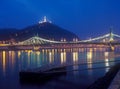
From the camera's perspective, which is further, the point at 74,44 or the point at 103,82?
the point at 74,44

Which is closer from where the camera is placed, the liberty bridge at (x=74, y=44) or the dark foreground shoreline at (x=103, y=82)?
the dark foreground shoreline at (x=103, y=82)

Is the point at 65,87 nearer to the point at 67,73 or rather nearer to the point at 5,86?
the point at 5,86

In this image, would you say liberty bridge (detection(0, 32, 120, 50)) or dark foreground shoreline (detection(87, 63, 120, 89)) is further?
liberty bridge (detection(0, 32, 120, 50))

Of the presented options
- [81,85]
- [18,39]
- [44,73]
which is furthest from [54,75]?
[18,39]

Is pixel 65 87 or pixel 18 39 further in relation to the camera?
pixel 18 39

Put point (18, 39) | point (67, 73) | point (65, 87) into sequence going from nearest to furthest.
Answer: point (65, 87)
point (67, 73)
point (18, 39)

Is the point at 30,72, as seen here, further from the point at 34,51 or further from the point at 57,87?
the point at 34,51

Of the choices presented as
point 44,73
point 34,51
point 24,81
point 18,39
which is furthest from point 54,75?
point 18,39

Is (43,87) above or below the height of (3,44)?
below

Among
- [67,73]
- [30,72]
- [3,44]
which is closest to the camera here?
[30,72]
